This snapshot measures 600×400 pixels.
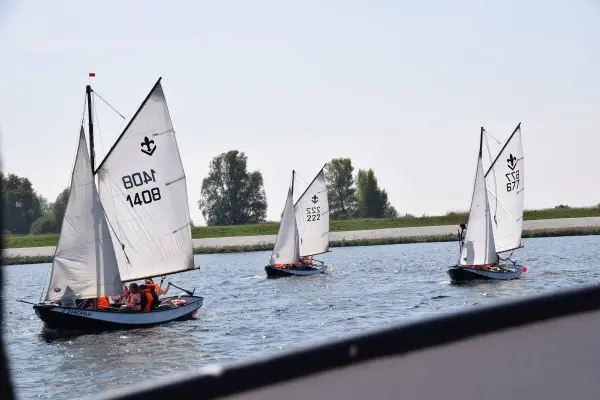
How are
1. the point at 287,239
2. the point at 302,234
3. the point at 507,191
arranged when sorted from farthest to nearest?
the point at 302,234 → the point at 287,239 → the point at 507,191

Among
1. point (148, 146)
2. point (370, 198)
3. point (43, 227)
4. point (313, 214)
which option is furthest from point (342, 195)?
point (148, 146)

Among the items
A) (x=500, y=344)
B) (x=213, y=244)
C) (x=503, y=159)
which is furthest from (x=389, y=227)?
(x=500, y=344)

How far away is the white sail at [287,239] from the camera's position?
57.5m

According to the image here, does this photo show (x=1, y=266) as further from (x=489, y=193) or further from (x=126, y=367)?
(x=489, y=193)

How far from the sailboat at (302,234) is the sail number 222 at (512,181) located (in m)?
15.2

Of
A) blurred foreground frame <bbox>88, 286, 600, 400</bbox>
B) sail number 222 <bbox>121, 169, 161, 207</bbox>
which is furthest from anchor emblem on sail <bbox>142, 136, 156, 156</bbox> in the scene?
blurred foreground frame <bbox>88, 286, 600, 400</bbox>

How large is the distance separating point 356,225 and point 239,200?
18.2 metres

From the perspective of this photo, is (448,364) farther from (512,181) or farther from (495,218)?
(512,181)

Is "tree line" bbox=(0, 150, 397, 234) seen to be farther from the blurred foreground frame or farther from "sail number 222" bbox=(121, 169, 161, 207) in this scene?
the blurred foreground frame

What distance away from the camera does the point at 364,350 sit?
205cm

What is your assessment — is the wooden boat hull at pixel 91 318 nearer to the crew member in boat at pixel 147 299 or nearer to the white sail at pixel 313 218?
the crew member in boat at pixel 147 299

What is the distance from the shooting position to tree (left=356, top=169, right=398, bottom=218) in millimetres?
139875

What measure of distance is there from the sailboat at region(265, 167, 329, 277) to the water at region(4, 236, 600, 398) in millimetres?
1355

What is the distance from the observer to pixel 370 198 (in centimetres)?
13988
